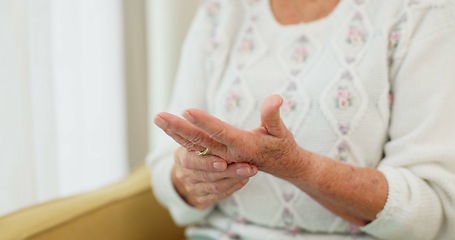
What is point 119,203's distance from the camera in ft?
3.65

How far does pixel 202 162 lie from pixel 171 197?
1.16ft

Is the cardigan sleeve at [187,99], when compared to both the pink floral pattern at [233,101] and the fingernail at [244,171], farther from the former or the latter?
the fingernail at [244,171]

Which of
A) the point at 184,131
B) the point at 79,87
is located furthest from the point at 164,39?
the point at 184,131

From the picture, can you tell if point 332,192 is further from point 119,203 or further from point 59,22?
point 59,22

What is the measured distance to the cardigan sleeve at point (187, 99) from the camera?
1072 millimetres

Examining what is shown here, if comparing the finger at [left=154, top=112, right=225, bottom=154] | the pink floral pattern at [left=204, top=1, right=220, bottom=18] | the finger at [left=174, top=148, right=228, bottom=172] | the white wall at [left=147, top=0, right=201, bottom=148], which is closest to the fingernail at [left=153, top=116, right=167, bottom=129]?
the finger at [left=154, top=112, right=225, bottom=154]

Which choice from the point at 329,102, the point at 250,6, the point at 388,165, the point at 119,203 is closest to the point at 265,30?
the point at 250,6

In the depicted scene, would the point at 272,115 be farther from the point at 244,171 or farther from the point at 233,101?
the point at 233,101

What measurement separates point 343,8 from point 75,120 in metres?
0.77

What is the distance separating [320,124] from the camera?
0.95m

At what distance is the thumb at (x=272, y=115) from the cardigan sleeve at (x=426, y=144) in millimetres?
285

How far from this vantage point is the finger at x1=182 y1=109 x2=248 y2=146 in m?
0.62

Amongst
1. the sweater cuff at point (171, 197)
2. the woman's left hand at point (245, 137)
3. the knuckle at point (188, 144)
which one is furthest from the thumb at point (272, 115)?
the sweater cuff at point (171, 197)

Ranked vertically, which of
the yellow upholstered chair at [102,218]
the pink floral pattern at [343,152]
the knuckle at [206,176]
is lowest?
the yellow upholstered chair at [102,218]
